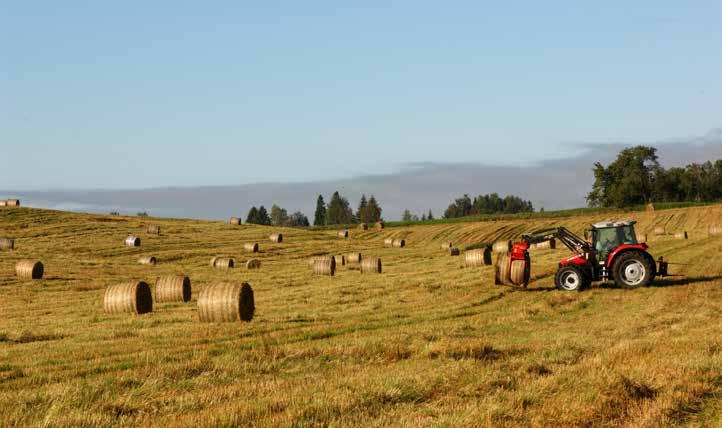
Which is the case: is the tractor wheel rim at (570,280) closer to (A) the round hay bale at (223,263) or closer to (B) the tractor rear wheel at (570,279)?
(B) the tractor rear wheel at (570,279)

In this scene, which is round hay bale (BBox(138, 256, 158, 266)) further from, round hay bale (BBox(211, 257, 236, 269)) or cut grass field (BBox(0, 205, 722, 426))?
cut grass field (BBox(0, 205, 722, 426))

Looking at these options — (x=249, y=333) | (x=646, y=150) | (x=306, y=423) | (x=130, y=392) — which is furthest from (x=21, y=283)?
(x=646, y=150)

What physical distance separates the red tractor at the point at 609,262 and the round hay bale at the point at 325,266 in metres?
12.7

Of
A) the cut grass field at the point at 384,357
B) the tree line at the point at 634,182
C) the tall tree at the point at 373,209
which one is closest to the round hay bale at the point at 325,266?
the cut grass field at the point at 384,357

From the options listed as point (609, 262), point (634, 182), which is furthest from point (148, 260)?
point (634, 182)

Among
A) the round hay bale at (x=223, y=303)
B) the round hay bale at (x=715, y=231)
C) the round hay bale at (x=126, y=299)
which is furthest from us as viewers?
the round hay bale at (x=715, y=231)

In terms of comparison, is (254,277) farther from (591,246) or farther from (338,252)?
(338,252)

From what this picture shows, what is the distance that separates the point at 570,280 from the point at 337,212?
15660cm

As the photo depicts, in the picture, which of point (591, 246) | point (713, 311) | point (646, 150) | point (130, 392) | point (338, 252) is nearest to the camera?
point (130, 392)

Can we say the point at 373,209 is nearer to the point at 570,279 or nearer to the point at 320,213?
the point at 320,213

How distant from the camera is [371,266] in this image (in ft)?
116

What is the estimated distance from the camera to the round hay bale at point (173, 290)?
23453 millimetres

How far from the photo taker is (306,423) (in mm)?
6875

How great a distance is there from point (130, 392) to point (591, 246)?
59.6 ft
